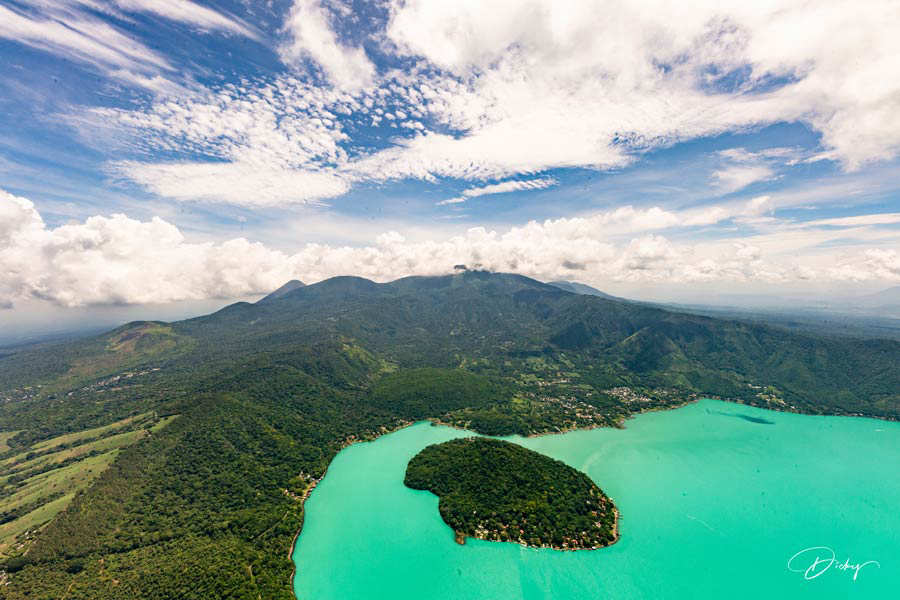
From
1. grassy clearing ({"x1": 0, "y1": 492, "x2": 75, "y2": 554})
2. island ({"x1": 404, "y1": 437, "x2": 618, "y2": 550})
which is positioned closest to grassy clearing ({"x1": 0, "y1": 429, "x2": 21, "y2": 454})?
grassy clearing ({"x1": 0, "y1": 492, "x2": 75, "y2": 554})

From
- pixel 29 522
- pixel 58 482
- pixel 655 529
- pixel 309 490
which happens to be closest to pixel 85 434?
pixel 58 482

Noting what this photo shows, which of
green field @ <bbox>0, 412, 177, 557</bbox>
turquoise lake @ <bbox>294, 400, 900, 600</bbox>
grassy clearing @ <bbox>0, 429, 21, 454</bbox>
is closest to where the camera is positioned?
turquoise lake @ <bbox>294, 400, 900, 600</bbox>

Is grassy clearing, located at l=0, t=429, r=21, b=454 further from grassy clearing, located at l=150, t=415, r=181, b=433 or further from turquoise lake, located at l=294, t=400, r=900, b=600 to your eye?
turquoise lake, located at l=294, t=400, r=900, b=600

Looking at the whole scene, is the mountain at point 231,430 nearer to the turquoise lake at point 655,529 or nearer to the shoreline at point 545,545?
the turquoise lake at point 655,529

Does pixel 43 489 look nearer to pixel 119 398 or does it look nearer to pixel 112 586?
pixel 112 586

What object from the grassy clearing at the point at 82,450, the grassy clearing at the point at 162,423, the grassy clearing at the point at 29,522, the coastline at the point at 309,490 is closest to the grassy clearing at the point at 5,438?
the grassy clearing at the point at 82,450
